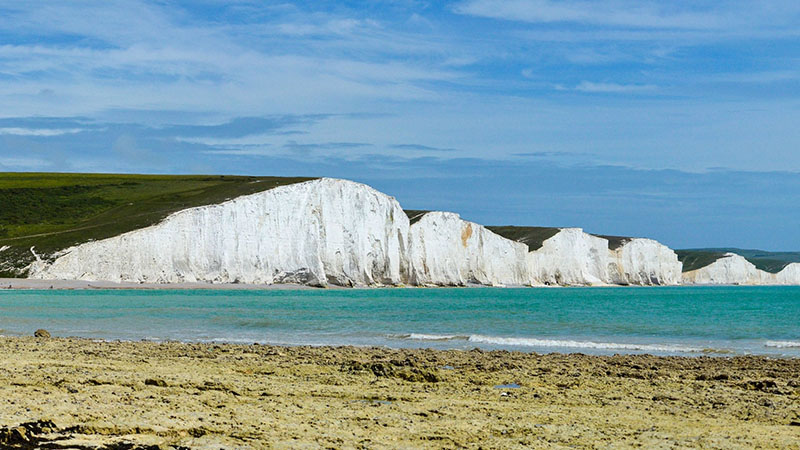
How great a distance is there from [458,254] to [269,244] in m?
26.4

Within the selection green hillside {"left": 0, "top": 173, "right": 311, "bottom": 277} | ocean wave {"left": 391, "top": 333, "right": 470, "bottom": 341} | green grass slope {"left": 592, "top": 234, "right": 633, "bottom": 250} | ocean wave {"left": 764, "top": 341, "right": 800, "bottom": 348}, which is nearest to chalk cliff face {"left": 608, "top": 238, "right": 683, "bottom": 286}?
green grass slope {"left": 592, "top": 234, "right": 633, "bottom": 250}

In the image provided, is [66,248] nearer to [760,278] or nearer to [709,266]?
[709,266]

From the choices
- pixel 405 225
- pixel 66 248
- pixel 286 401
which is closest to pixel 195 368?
pixel 286 401

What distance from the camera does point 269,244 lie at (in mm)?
70188

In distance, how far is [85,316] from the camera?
2892cm

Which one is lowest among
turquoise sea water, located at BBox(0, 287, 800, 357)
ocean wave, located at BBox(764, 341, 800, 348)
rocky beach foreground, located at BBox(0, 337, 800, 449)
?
turquoise sea water, located at BBox(0, 287, 800, 357)

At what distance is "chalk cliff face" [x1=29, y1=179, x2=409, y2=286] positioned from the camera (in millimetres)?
62750

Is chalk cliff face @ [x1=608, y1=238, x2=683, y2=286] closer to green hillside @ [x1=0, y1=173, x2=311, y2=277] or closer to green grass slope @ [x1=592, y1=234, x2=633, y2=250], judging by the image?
green grass slope @ [x1=592, y1=234, x2=633, y2=250]

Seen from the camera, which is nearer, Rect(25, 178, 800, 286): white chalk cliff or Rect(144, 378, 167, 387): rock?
Rect(144, 378, 167, 387): rock

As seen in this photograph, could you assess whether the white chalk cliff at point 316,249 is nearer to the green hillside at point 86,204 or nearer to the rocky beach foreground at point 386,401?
the green hillside at point 86,204

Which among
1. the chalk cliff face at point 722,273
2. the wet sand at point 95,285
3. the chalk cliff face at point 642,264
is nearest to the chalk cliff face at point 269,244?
the wet sand at point 95,285

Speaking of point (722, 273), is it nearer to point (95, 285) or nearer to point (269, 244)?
point (269, 244)

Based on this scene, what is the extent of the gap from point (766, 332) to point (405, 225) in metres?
58.6

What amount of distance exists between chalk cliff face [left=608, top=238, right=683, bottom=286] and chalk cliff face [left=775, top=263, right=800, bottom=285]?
39.8m
